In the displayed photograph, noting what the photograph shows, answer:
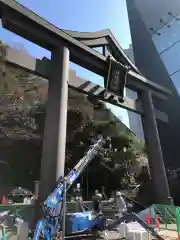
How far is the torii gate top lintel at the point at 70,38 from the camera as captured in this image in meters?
8.83

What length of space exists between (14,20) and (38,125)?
397 inches

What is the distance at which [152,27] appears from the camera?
18938 millimetres

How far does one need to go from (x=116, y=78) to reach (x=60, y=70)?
→ 11.8 feet

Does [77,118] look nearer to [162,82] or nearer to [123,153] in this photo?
[123,153]

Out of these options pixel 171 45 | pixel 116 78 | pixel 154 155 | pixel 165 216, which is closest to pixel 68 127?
pixel 116 78

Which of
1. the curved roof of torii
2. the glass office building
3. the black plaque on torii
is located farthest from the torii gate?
the glass office building

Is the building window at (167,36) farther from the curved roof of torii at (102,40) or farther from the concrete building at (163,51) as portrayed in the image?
the curved roof of torii at (102,40)

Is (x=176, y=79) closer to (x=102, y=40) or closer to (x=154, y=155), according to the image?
(x=154, y=155)

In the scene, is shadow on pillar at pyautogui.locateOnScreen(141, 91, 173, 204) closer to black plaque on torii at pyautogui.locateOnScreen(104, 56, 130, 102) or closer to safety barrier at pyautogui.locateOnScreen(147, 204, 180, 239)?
black plaque on torii at pyautogui.locateOnScreen(104, 56, 130, 102)

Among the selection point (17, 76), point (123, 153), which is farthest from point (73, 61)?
point (123, 153)

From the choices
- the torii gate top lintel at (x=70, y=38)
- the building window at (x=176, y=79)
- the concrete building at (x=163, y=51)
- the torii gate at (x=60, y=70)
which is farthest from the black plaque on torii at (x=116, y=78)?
the building window at (x=176, y=79)

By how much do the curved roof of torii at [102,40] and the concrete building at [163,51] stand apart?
4.55 metres

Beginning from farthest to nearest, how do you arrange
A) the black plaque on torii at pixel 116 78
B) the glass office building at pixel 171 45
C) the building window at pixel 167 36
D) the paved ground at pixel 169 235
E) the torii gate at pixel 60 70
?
the building window at pixel 167 36 < the glass office building at pixel 171 45 < the black plaque on torii at pixel 116 78 < the torii gate at pixel 60 70 < the paved ground at pixel 169 235

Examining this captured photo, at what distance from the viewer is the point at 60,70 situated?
963cm
